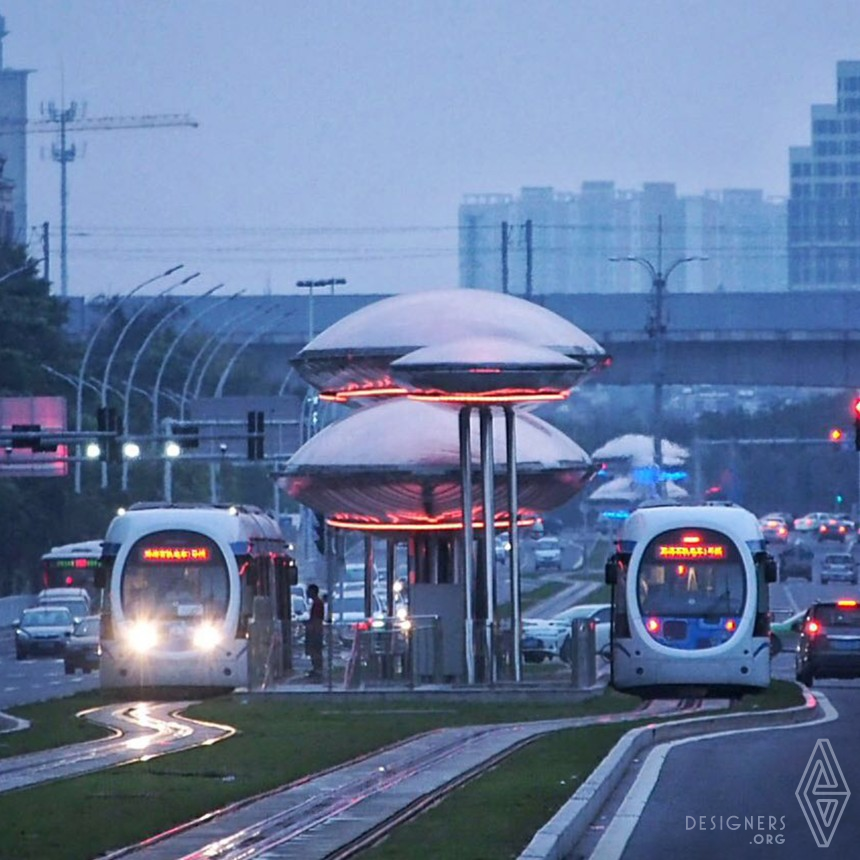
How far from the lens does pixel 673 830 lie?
18.5 m

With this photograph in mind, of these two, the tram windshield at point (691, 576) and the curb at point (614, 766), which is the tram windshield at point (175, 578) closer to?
the tram windshield at point (691, 576)

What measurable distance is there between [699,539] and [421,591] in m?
5.80

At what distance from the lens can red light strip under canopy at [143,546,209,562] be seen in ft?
135

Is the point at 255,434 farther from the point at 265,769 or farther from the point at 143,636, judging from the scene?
the point at 265,769

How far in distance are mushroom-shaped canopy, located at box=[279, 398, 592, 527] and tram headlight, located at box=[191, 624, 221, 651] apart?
15.4 ft

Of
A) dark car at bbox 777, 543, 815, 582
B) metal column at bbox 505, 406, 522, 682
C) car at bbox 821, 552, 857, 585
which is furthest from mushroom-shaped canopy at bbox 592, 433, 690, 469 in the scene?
metal column at bbox 505, 406, 522, 682

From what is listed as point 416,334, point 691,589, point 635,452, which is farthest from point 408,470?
point 635,452

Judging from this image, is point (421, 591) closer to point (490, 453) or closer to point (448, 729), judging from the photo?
point (490, 453)

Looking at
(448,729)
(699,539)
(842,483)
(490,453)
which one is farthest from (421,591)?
(842,483)

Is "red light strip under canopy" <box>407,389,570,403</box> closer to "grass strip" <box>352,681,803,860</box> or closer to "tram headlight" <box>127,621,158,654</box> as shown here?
"tram headlight" <box>127,621,158,654</box>

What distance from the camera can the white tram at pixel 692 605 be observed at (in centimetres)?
3803

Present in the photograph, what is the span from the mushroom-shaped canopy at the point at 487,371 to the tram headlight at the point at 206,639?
204 inches

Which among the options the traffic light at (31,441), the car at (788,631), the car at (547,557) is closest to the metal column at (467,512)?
the traffic light at (31,441)

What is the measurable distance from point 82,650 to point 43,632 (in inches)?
298
